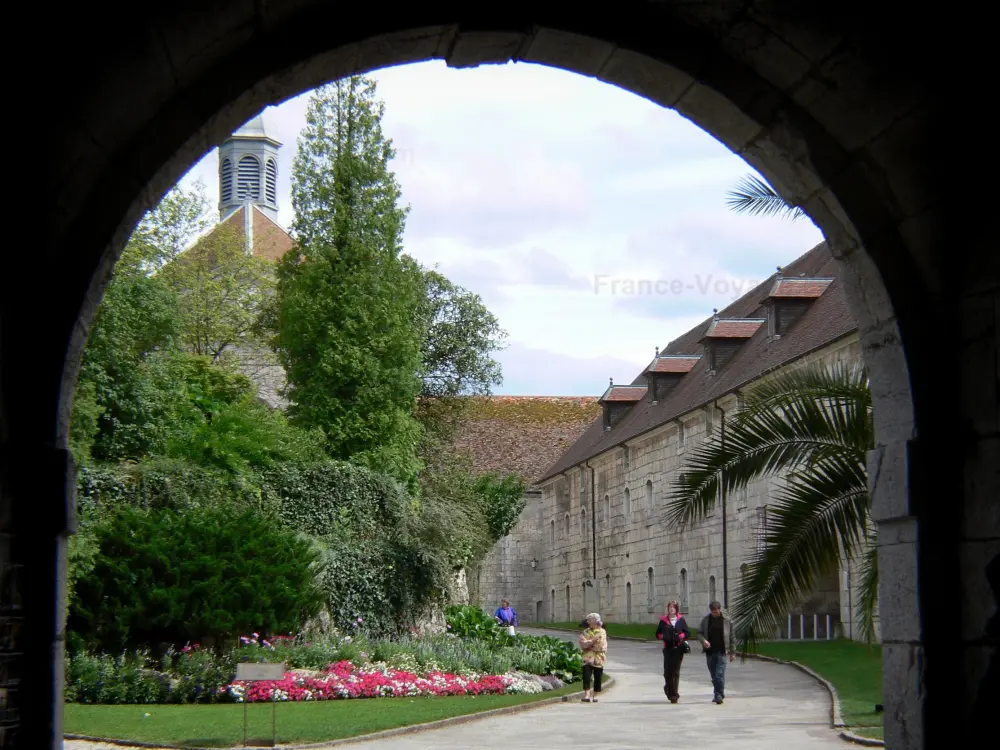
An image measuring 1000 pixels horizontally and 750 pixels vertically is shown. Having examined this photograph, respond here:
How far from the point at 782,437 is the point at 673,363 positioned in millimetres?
30680

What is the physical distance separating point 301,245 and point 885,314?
2506 centimetres

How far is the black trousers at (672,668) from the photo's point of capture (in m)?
18.1

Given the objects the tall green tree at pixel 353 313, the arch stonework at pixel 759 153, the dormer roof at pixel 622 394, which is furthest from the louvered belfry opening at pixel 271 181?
the arch stonework at pixel 759 153

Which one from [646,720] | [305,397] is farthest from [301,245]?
[646,720]

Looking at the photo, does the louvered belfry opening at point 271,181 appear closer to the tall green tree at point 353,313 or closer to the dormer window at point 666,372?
the dormer window at point 666,372

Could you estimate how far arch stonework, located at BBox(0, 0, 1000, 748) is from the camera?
514 centimetres

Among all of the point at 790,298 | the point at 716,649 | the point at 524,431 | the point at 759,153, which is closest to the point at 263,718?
the point at 716,649

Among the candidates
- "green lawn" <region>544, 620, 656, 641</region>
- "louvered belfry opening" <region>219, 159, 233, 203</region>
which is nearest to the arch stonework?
"green lawn" <region>544, 620, 656, 641</region>

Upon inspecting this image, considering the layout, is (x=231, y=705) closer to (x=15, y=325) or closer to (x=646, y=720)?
(x=646, y=720)

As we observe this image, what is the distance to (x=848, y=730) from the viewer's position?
44.9ft

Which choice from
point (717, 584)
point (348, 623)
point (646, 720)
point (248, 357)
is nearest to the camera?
point (646, 720)

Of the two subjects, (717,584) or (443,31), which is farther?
(717,584)

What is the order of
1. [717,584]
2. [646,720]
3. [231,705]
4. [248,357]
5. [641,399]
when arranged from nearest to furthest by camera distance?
[646,720] < [231,705] < [717,584] < [248,357] < [641,399]

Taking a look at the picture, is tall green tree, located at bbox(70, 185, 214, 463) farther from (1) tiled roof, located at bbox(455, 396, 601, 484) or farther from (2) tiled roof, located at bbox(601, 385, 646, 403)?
(1) tiled roof, located at bbox(455, 396, 601, 484)
